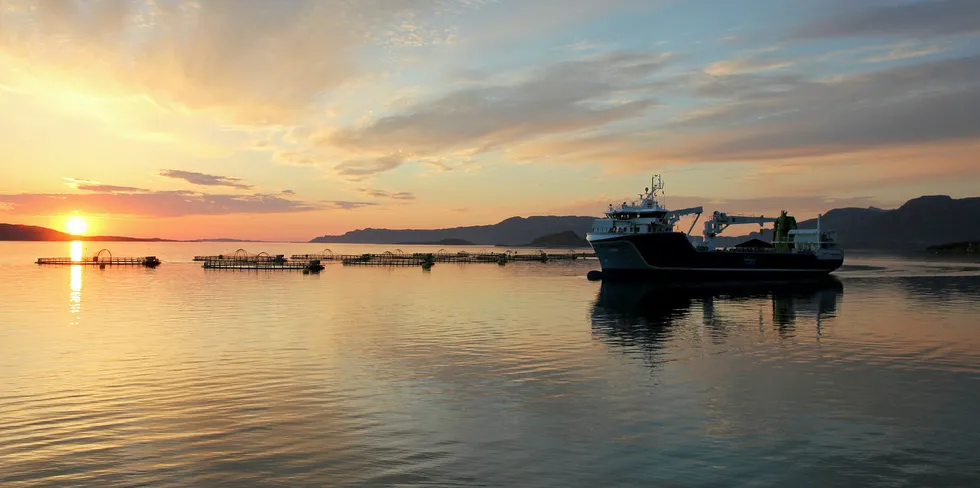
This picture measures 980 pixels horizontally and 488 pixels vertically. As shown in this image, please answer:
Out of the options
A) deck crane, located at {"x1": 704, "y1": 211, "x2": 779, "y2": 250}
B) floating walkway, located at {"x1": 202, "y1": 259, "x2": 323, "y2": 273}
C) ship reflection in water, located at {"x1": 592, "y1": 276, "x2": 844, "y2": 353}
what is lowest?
ship reflection in water, located at {"x1": 592, "y1": 276, "x2": 844, "y2": 353}

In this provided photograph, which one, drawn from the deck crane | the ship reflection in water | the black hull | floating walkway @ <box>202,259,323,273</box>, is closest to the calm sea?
the ship reflection in water

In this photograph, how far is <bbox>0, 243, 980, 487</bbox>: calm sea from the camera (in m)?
13.9

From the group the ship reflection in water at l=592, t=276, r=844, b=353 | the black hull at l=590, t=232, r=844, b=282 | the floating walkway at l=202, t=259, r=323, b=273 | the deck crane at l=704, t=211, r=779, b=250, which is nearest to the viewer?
the ship reflection in water at l=592, t=276, r=844, b=353

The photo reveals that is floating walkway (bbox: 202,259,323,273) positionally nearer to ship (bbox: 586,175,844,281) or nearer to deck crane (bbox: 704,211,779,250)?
ship (bbox: 586,175,844,281)

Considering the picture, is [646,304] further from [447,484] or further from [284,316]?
[447,484]

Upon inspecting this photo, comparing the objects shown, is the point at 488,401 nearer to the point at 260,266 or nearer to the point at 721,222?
the point at 721,222

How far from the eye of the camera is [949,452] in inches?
599

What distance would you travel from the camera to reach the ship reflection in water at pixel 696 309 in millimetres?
37188

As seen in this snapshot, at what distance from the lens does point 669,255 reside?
80.6 meters

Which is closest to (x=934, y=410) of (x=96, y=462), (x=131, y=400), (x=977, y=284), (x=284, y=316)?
(x=96, y=462)

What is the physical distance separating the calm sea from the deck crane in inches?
2065

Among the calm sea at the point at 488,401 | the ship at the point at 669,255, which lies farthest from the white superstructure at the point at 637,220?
the calm sea at the point at 488,401

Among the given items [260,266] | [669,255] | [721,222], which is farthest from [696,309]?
[260,266]

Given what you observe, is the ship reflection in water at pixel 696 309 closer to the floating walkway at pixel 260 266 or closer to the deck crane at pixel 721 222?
the deck crane at pixel 721 222
